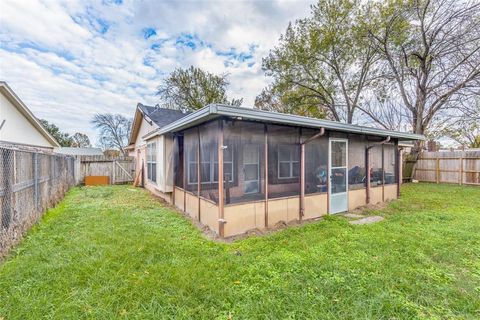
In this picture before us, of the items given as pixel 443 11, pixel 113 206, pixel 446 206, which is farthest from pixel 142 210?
pixel 443 11

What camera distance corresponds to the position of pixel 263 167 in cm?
467

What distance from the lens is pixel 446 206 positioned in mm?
6914

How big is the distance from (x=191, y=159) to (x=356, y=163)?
4796 millimetres

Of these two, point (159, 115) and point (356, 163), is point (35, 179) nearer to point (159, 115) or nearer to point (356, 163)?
point (159, 115)

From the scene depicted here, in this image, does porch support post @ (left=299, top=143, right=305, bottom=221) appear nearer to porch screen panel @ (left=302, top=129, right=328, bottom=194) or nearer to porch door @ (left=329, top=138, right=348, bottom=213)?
Answer: porch screen panel @ (left=302, top=129, right=328, bottom=194)

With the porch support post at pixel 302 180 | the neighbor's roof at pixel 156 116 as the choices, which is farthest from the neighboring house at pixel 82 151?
the porch support post at pixel 302 180

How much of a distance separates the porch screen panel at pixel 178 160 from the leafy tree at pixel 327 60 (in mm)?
11890

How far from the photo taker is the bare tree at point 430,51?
1116 centimetres

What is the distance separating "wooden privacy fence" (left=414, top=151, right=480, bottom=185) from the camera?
11556 millimetres

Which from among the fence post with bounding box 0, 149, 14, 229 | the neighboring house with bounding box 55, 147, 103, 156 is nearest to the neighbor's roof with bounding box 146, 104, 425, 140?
the fence post with bounding box 0, 149, 14, 229

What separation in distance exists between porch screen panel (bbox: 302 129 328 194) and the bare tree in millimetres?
11538

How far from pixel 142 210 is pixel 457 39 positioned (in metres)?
16.4

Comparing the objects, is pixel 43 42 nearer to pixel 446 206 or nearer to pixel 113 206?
pixel 113 206

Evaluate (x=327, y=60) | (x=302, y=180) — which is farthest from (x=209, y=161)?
(x=327, y=60)
